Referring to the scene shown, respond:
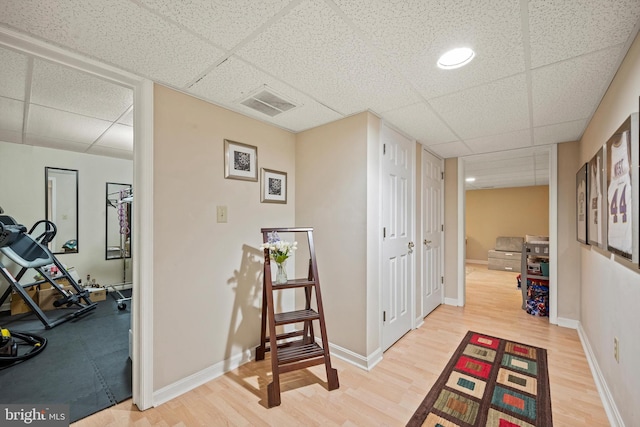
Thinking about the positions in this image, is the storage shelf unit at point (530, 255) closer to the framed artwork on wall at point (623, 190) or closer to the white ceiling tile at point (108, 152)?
the framed artwork on wall at point (623, 190)

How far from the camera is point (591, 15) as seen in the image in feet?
3.81

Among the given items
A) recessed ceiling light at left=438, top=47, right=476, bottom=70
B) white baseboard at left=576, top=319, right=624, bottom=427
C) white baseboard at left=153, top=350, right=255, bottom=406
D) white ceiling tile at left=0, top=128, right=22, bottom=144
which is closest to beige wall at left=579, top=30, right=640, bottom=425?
white baseboard at left=576, top=319, right=624, bottom=427

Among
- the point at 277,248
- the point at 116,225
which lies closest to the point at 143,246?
the point at 277,248

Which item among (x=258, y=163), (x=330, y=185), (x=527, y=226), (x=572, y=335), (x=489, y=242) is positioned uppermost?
(x=258, y=163)

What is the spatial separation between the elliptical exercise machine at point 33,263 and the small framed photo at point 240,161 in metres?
2.78

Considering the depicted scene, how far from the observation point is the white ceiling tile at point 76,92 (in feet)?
5.68

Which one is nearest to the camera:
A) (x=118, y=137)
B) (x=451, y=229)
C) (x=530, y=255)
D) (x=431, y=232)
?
(x=118, y=137)

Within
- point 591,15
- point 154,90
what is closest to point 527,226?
point 591,15

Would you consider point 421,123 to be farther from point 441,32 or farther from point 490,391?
point 490,391

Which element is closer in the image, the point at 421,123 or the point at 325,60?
the point at 325,60

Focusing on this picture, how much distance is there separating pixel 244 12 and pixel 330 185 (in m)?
1.51

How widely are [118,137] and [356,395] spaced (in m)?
3.55

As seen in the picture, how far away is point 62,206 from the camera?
3.97m

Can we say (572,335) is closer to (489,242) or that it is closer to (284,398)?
(284,398)
